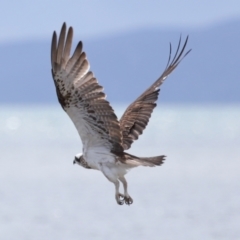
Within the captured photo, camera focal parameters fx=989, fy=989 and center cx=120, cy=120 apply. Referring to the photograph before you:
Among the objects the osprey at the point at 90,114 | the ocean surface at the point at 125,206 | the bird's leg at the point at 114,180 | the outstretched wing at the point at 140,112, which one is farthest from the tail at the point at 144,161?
the ocean surface at the point at 125,206

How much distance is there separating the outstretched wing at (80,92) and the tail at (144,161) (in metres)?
0.35

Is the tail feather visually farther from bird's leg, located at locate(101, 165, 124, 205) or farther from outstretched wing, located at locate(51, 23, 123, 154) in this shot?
outstretched wing, located at locate(51, 23, 123, 154)

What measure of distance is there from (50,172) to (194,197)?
7815 mm

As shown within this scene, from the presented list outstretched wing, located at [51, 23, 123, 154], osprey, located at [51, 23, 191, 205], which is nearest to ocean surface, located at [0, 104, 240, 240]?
osprey, located at [51, 23, 191, 205]

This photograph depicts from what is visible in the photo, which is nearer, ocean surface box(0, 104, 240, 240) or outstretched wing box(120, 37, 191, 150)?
outstretched wing box(120, 37, 191, 150)

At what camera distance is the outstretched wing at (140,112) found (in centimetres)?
1166

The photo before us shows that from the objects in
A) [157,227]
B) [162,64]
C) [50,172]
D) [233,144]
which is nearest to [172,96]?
[162,64]

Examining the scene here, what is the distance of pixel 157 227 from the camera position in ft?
79.3

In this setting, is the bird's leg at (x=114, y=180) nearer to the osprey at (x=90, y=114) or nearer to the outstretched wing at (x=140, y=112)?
the osprey at (x=90, y=114)

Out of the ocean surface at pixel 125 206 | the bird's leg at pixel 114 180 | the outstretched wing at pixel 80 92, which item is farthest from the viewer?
the ocean surface at pixel 125 206

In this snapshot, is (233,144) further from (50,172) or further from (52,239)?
(52,239)

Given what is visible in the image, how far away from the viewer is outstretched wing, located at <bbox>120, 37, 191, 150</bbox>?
11656 mm

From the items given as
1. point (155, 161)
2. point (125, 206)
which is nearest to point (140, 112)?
point (155, 161)

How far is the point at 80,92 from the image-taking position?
1021cm
